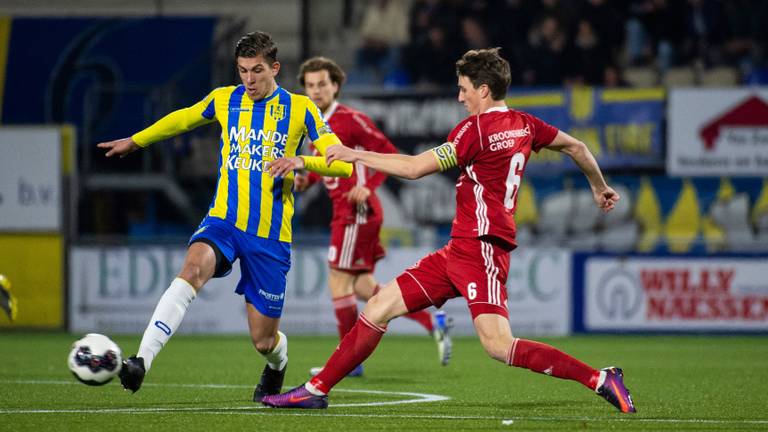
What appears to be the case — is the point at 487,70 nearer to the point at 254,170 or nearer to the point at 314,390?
the point at 254,170

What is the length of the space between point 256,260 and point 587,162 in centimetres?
196

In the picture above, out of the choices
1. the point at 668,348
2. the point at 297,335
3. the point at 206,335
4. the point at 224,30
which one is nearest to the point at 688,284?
the point at 668,348

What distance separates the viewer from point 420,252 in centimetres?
1490

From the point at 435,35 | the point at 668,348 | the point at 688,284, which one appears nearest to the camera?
the point at 668,348

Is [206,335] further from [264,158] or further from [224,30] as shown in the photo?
[264,158]

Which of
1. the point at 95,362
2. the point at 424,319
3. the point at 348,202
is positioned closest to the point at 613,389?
the point at 95,362

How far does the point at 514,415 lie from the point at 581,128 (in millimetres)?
9099

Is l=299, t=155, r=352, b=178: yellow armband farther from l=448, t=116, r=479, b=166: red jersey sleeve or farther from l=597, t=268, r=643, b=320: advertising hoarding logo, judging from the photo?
l=597, t=268, r=643, b=320: advertising hoarding logo

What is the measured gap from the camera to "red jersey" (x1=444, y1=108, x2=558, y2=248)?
255 inches

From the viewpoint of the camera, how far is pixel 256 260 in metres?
6.99

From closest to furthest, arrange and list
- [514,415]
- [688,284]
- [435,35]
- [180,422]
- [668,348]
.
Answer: [180,422] < [514,415] < [668,348] < [688,284] < [435,35]

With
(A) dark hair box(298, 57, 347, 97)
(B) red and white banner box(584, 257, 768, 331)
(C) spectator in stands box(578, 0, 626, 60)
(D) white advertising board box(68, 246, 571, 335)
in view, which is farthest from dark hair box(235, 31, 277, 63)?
(C) spectator in stands box(578, 0, 626, 60)

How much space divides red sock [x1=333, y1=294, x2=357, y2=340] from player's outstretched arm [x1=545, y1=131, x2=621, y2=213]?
294 centimetres

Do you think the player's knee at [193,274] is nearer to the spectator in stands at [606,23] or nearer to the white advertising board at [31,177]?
the white advertising board at [31,177]
